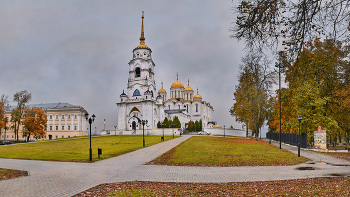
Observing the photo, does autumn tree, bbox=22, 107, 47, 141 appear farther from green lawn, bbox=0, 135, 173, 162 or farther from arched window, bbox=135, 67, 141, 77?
arched window, bbox=135, 67, 141, 77

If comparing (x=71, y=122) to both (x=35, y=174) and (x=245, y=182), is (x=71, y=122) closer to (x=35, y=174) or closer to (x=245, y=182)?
(x=35, y=174)

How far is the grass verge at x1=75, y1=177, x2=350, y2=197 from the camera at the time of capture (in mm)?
7013

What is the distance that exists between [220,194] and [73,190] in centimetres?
481

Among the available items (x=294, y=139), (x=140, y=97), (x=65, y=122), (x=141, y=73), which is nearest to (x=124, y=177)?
(x=294, y=139)

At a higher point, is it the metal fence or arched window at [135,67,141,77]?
arched window at [135,67,141,77]

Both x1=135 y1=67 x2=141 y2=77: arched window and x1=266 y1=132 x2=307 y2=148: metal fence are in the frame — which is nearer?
x1=266 y1=132 x2=307 y2=148: metal fence

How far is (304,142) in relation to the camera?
83.7 ft

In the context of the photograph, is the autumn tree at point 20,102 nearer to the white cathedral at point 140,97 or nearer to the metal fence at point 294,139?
the white cathedral at point 140,97

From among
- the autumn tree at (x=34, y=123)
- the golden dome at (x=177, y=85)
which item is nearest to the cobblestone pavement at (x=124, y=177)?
the autumn tree at (x=34, y=123)

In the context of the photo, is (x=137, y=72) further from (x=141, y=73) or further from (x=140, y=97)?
(x=140, y=97)

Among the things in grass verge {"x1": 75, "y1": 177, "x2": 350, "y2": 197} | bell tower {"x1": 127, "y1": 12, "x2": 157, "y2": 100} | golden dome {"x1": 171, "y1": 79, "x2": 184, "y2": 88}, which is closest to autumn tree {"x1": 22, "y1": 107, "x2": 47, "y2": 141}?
bell tower {"x1": 127, "y1": 12, "x2": 157, "y2": 100}

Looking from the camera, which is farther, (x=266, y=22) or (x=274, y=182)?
(x=274, y=182)

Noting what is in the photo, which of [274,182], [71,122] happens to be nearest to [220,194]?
[274,182]

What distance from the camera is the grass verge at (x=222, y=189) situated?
276 inches
